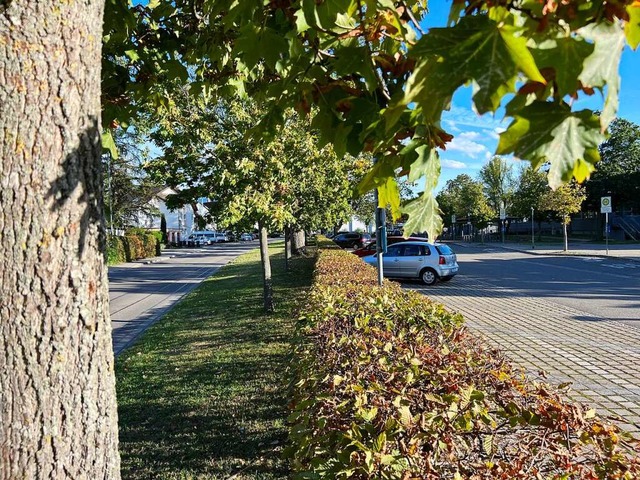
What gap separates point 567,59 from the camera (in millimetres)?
1000

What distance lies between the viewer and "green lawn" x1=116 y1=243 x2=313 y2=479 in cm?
424

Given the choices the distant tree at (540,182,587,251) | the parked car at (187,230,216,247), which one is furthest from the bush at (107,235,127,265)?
the distant tree at (540,182,587,251)

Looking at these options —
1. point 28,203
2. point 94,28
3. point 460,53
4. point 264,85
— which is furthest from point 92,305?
point 264,85

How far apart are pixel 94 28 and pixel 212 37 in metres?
2.27

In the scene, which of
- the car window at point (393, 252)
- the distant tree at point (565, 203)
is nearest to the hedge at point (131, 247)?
the car window at point (393, 252)

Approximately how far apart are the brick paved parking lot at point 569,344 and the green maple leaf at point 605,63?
2.98 m

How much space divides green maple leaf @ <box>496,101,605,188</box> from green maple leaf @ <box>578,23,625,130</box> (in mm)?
86

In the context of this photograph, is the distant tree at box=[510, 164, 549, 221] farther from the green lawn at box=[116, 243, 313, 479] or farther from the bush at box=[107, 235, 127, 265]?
the green lawn at box=[116, 243, 313, 479]

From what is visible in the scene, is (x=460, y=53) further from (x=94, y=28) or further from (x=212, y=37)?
(x=212, y=37)

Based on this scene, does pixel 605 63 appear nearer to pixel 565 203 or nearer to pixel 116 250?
pixel 116 250

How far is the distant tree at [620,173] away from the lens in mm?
47688

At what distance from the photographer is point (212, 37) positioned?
3.91 metres

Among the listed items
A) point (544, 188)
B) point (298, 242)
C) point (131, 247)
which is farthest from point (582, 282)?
point (131, 247)

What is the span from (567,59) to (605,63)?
0.09m
